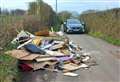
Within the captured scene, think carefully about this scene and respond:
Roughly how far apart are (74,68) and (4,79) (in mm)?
4162

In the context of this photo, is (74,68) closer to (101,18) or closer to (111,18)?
(111,18)

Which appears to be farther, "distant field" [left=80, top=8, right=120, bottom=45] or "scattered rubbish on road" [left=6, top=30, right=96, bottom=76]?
"distant field" [left=80, top=8, right=120, bottom=45]

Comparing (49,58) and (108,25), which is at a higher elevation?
(49,58)

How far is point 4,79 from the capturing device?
27.9 ft

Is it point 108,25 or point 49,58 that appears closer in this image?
point 49,58

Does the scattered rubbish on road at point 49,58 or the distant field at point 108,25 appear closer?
the scattered rubbish on road at point 49,58

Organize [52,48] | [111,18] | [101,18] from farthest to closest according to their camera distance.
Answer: [101,18] < [111,18] < [52,48]

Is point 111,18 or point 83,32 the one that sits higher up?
point 111,18

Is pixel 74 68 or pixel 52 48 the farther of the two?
pixel 52 48

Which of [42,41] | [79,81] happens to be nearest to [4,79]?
[79,81]

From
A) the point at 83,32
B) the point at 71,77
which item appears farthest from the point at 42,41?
the point at 83,32

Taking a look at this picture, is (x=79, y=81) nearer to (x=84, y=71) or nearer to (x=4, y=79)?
(x=84, y=71)

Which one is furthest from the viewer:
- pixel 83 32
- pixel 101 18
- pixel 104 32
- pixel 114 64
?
pixel 83 32

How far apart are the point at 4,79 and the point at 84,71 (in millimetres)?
4106
